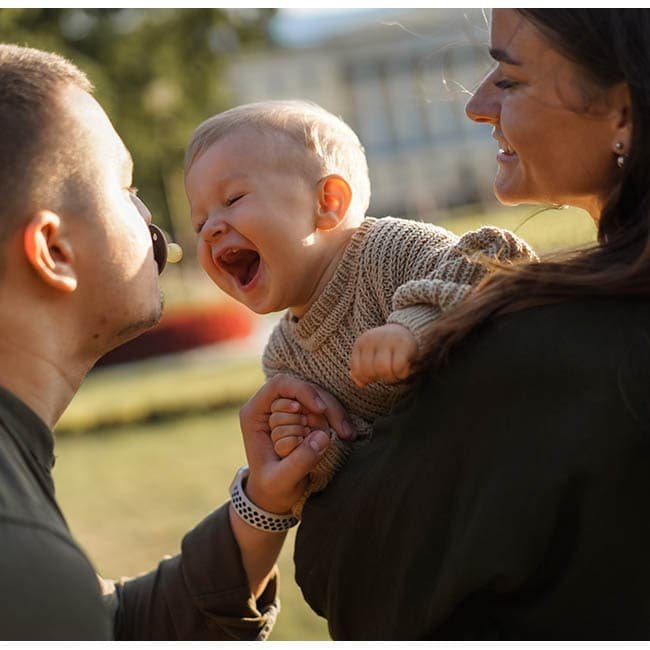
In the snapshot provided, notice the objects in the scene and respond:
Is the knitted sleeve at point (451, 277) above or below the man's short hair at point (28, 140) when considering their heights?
below

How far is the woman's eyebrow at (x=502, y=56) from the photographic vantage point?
2.34 meters

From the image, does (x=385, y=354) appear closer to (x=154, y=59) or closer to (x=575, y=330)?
(x=575, y=330)

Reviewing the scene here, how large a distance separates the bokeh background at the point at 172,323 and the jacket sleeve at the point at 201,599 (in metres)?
1.04

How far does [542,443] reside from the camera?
2.03 metres

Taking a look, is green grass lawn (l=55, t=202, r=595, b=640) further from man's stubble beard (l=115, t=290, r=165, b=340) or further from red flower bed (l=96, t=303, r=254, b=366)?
man's stubble beard (l=115, t=290, r=165, b=340)

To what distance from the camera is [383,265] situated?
2.69 meters

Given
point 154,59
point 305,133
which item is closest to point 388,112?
point 154,59

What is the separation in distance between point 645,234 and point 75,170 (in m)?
1.09

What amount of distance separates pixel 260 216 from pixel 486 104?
2.01ft

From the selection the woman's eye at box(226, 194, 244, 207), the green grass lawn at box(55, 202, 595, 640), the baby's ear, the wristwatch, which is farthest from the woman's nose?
the green grass lawn at box(55, 202, 595, 640)


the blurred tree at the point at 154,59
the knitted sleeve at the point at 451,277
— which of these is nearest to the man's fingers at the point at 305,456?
the knitted sleeve at the point at 451,277

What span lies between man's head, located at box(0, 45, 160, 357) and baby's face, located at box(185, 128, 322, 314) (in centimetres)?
36

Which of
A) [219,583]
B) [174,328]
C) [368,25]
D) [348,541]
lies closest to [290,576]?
[219,583]

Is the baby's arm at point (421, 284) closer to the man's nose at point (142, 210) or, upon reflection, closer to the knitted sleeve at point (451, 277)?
the knitted sleeve at point (451, 277)
